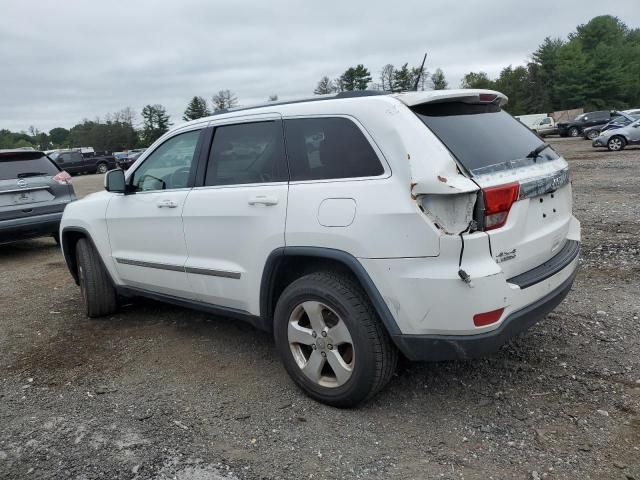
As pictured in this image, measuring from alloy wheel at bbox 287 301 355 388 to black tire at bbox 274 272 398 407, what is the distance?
0.11 ft

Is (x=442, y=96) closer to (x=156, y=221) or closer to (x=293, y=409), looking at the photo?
(x=293, y=409)

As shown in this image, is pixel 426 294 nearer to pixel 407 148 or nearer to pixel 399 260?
pixel 399 260

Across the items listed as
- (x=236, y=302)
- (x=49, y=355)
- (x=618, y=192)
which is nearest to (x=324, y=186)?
(x=236, y=302)

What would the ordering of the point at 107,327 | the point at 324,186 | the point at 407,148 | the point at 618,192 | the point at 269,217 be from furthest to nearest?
the point at 618,192
the point at 107,327
the point at 269,217
the point at 324,186
the point at 407,148

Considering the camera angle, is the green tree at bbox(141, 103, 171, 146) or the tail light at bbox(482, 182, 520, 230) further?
the green tree at bbox(141, 103, 171, 146)

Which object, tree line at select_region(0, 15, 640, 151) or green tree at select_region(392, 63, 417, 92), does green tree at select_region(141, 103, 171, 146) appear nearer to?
tree line at select_region(0, 15, 640, 151)

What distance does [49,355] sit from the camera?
Result: 428 centimetres

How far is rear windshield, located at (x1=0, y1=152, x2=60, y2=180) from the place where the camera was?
783 centimetres

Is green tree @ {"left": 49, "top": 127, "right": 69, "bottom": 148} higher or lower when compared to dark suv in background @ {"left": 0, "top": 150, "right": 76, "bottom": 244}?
higher

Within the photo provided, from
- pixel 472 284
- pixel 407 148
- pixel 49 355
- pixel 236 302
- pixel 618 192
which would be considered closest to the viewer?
pixel 472 284

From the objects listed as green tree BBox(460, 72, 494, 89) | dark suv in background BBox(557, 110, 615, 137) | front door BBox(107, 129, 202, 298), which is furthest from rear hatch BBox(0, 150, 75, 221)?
green tree BBox(460, 72, 494, 89)

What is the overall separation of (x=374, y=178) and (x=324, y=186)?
1.04 ft

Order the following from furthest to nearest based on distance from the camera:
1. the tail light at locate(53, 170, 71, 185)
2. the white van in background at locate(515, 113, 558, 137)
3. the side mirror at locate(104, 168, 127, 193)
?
the white van in background at locate(515, 113, 558, 137) < the tail light at locate(53, 170, 71, 185) < the side mirror at locate(104, 168, 127, 193)

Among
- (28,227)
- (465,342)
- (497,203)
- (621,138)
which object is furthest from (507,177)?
(621,138)
